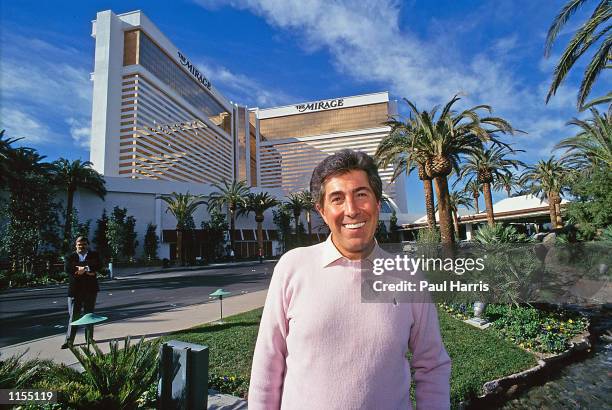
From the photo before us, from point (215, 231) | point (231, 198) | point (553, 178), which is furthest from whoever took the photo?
point (231, 198)

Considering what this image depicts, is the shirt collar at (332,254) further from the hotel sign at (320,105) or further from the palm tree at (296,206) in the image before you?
the hotel sign at (320,105)

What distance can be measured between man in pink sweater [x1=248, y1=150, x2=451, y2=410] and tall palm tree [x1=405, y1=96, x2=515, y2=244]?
1291cm

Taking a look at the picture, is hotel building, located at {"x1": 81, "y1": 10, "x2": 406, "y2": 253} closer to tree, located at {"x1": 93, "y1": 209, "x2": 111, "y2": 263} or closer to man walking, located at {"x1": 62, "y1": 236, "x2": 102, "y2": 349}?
tree, located at {"x1": 93, "y1": 209, "x2": 111, "y2": 263}

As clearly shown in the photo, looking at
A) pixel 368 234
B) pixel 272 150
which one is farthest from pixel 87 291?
pixel 272 150

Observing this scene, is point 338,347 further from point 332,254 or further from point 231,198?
point 231,198

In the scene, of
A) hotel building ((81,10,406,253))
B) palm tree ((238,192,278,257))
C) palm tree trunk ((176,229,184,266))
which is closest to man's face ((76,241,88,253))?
hotel building ((81,10,406,253))

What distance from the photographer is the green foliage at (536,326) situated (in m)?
6.23

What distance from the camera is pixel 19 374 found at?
10.7 feet

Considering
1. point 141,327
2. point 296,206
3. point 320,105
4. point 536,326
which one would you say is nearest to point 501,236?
point 536,326

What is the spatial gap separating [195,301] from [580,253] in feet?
54.0

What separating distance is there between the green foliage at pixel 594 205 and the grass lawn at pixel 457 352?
13291 millimetres

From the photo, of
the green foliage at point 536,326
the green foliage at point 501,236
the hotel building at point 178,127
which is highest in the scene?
the hotel building at point 178,127

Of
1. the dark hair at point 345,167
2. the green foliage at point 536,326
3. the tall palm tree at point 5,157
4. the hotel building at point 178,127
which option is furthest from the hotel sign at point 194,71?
the dark hair at point 345,167

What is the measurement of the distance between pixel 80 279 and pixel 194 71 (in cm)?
8533
